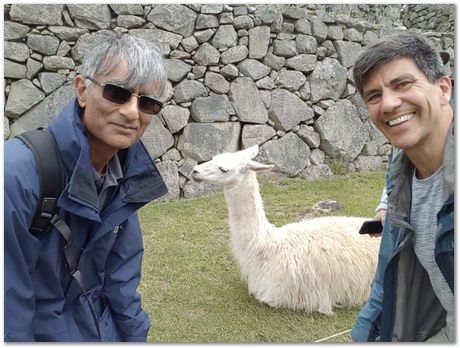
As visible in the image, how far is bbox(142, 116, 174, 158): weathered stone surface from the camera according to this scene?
5.68m

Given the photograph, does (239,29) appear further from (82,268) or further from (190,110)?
(82,268)

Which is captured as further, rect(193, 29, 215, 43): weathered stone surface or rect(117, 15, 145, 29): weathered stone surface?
rect(193, 29, 215, 43): weathered stone surface

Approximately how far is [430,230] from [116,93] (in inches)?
43.7

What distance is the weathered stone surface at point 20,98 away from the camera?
16.9ft

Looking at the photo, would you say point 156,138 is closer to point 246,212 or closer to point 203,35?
point 203,35

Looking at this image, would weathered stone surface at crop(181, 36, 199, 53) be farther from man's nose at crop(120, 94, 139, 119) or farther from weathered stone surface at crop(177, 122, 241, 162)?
man's nose at crop(120, 94, 139, 119)

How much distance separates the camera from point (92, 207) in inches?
51.0

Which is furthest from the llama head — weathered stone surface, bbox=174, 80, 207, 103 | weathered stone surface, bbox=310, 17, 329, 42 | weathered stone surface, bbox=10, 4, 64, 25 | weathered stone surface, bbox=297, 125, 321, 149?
weathered stone surface, bbox=310, 17, 329, 42

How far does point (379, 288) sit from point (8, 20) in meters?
5.30

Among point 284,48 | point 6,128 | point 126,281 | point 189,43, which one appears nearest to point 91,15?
point 189,43

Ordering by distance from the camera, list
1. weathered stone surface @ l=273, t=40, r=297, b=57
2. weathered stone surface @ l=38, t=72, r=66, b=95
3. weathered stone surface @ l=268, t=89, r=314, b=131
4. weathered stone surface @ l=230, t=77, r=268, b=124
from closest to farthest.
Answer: weathered stone surface @ l=38, t=72, r=66, b=95 → weathered stone surface @ l=230, t=77, r=268, b=124 → weathered stone surface @ l=273, t=40, r=297, b=57 → weathered stone surface @ l=268, t=89, r=314, b=131

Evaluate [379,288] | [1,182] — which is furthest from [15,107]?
[379,288]

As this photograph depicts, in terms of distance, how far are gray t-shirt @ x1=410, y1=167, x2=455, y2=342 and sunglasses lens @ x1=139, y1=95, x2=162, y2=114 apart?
919 mm

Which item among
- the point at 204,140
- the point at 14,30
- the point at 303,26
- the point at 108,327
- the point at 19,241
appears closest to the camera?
the point at 19,241
